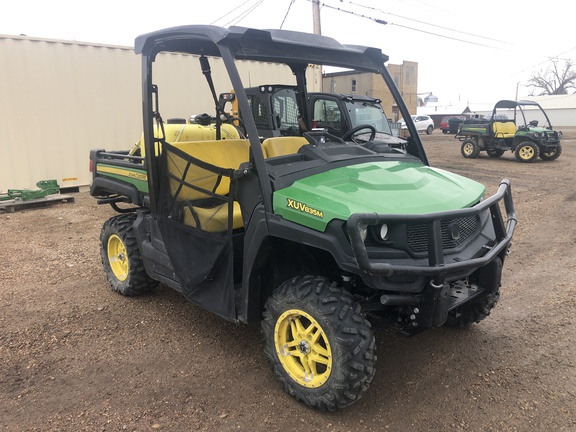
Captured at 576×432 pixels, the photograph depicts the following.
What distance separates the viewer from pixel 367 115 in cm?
957

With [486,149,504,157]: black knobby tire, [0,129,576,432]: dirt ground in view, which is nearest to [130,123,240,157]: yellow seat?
[0,129,576,432]: dirt ground

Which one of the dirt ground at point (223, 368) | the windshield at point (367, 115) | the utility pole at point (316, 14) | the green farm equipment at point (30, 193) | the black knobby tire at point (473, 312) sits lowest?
the dirt ground at point (223, 368)

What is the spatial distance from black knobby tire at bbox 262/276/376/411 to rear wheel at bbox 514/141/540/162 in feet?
46.5

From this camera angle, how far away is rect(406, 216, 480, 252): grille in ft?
8.11

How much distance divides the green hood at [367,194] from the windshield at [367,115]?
20.5ft

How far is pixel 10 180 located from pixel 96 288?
5810 mm

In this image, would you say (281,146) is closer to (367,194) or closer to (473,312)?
(367,194)

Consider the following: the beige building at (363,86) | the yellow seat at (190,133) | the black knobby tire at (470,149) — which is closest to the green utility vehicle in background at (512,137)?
the black knobby tire at (470,149)

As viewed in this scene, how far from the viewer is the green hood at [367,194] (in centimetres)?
242

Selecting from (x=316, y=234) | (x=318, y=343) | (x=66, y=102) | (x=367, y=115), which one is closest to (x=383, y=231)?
(x=316, y=234)

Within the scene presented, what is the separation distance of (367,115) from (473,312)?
682 cm

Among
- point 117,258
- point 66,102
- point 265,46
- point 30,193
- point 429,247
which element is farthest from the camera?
point 66,102

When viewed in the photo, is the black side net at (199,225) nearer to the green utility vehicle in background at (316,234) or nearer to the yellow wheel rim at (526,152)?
the green utility vehicle in background at (316,234)

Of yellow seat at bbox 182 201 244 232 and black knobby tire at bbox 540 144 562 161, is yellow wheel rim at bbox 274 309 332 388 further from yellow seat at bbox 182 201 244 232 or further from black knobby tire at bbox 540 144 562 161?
black knobby tire at bbox 540 144 562 161
